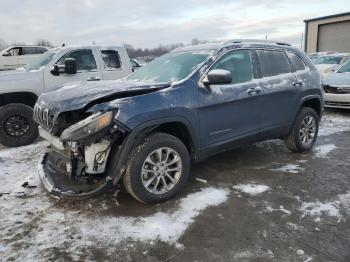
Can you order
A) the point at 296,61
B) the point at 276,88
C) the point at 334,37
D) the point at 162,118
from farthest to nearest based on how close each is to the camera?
the point at 334,37 < the point at 296,61 < the point at 276,88 < the point at 162,118

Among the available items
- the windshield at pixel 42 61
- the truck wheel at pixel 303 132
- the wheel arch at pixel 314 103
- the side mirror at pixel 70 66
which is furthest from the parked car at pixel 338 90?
the windshield at pixel 42 61

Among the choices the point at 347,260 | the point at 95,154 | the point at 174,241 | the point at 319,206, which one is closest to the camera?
the point at 347,260

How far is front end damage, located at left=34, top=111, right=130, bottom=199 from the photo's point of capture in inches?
139

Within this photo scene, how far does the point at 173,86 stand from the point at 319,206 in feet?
6.98

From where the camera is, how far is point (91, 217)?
12.5 ft

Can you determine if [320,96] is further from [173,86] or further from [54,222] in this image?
[54,222]

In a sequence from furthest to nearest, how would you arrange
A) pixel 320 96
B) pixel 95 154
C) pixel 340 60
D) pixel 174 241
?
pixel 340 60
pixel 320 96
pixel 95 154
pixel 174 241

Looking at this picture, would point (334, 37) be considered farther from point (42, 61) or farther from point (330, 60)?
point (42, 61)

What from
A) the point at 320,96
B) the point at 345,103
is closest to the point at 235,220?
the point at 320,96

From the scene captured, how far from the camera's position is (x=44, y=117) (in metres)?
4.17

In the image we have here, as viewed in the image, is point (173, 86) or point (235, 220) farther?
point (173, 86)

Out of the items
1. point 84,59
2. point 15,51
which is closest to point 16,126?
point 84,59

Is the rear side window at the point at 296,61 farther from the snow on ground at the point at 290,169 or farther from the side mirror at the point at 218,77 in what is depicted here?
the side mirror at the point at 218,77

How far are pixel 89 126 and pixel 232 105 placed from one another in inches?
76.8
